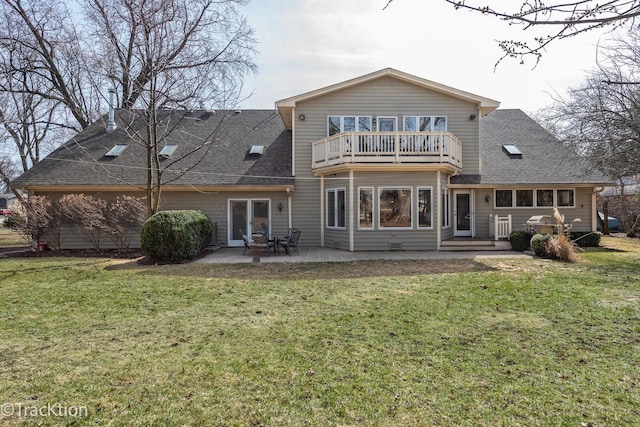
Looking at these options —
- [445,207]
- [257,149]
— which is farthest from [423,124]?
[257,149]

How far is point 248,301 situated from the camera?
6098 mm

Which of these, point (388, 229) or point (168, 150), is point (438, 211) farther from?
point (168, 150)

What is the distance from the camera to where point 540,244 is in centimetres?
1103

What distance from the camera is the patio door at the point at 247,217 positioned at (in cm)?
1393

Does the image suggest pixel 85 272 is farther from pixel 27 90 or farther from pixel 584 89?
pixel 27 90

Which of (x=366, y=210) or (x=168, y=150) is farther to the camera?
(x=168, y=150)

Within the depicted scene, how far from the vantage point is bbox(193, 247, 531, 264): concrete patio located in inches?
422

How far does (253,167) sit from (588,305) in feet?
37.5

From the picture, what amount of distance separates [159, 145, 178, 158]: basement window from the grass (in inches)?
312

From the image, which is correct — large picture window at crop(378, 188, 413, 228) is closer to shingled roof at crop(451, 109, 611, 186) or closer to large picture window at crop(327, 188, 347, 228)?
large picture window at crop(327, 188, 347, 228)

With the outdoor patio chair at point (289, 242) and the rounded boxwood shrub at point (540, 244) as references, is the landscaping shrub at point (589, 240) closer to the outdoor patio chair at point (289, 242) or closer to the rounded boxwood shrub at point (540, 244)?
the rounded boxwood shrub at point (540, 244)

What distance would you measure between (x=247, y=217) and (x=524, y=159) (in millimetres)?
11739

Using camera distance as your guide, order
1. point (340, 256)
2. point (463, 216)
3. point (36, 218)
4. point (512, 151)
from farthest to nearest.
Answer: point (512, 151) < point (463, 216) < point (36, 218) < point (340, 256)

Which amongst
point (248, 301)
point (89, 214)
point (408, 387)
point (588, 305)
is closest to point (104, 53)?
point (89, 214)
